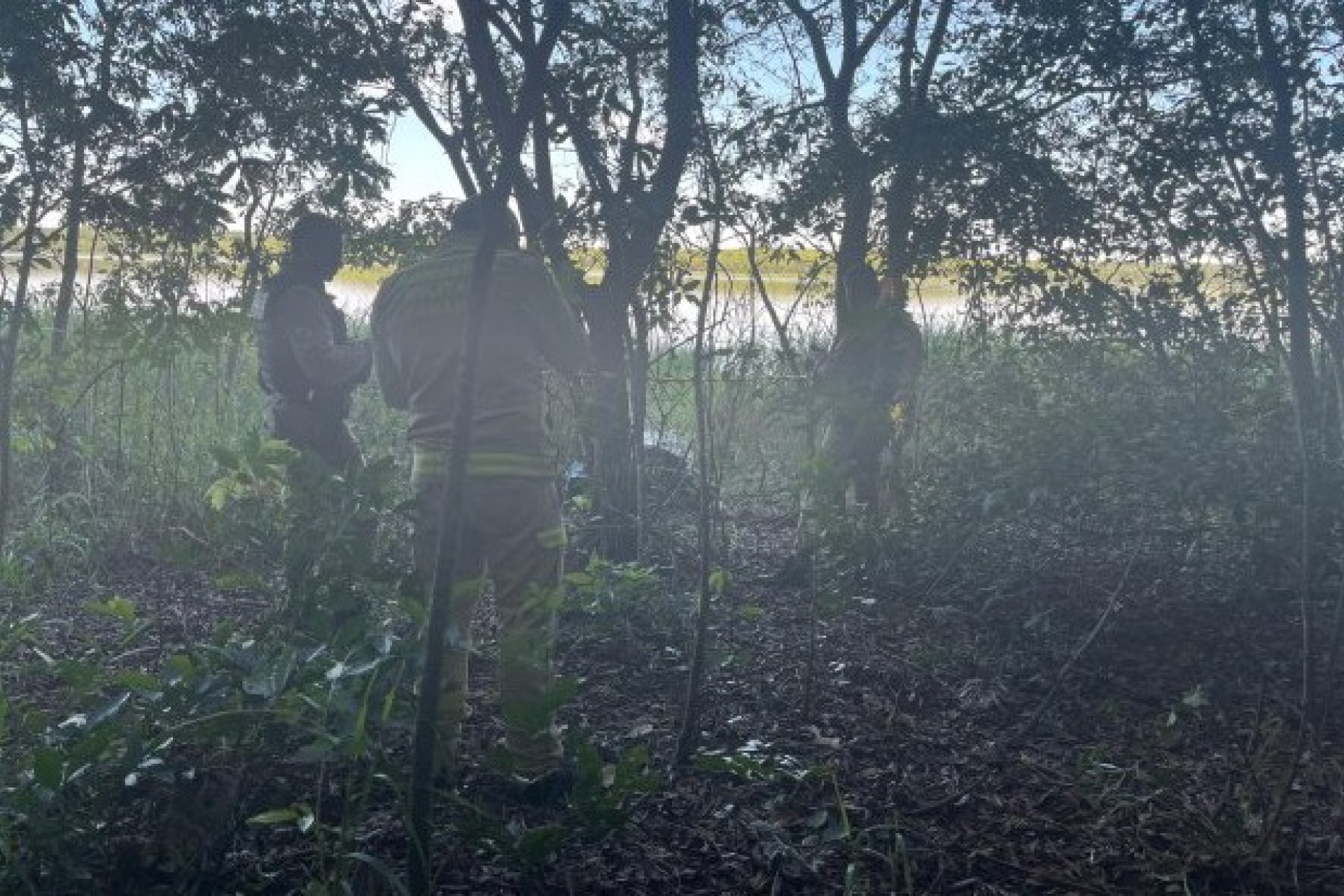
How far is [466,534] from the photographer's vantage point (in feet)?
12.6

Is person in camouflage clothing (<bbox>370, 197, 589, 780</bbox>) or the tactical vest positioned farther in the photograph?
the tactical vest

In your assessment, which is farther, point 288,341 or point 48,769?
point 288,341

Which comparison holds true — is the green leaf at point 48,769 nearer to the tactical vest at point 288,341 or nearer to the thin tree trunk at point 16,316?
the thin tree trunk at point 16,316

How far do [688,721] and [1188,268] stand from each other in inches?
126

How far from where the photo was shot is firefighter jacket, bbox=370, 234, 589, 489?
3773 millimetres

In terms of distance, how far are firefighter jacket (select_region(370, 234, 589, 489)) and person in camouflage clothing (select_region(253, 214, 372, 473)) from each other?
1765mm

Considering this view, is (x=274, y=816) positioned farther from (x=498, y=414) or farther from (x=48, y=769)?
(x=498, y=414)

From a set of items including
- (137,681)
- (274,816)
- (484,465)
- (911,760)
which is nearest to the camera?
(274,816)

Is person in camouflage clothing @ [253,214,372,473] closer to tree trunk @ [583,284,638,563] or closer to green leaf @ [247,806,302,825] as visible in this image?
tree trunk @ [583,284,638,563]

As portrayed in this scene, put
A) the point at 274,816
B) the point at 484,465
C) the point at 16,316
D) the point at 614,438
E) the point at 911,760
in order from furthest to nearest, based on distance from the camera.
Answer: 1. the point at 614,438
2. the point at 16,316
3. the point at 911,760
4. the point at 484,465
5. the point at 274,816

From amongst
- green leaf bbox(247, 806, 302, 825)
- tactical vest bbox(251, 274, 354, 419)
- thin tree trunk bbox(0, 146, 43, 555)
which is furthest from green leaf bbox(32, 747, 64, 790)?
tactical vest bbox(251, 274, 354, 419)

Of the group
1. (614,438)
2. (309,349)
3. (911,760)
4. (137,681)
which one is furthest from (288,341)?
(137,681)

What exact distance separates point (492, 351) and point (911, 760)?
1.72 meters

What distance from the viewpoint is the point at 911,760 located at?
4008 millimetres
